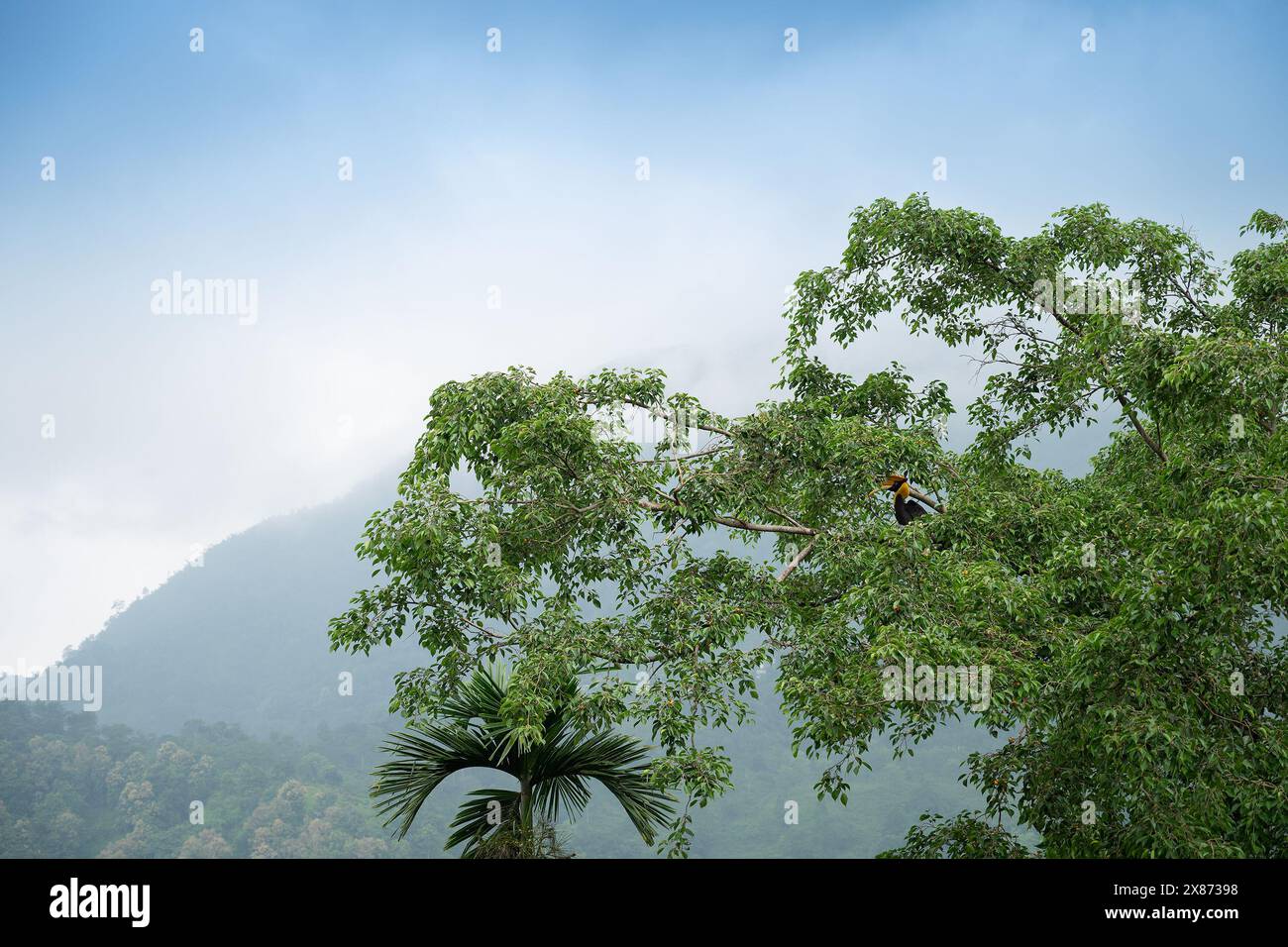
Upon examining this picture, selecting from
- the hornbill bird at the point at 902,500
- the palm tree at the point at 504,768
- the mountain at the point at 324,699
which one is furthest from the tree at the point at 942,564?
the mountain at the point at 324,699

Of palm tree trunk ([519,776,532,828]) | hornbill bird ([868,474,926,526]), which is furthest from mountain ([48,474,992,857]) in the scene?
palm tree trunk ([519,776,532,828])

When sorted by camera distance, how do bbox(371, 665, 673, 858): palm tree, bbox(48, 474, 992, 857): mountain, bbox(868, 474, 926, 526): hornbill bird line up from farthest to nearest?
1. bbox(48, 474, 992, 857): mountain
2. bbox(868, 474, 926, 526): hornbill bird
3. bbox(371, 665, 673, 858): palm tree

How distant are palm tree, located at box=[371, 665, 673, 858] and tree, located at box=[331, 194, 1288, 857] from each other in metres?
0.39

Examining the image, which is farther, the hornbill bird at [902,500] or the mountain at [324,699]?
the mountain at [324,699]

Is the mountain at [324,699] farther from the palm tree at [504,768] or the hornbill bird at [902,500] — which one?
the palm tree at [504,768]

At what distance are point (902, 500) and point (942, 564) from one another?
5.18 ft

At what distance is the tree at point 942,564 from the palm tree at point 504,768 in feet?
1.29

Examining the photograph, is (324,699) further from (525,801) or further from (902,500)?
(902,500)

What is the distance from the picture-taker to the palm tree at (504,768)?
6.37m

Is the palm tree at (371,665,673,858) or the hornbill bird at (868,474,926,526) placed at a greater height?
the hornbill bird at (868,474,926,526)

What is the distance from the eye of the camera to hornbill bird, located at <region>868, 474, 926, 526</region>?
24.0ft

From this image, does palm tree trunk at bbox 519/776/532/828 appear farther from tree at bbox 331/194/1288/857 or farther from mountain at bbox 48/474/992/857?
mountain at bbox 48/474/992/857

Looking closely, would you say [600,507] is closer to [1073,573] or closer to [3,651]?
[1073,573]
